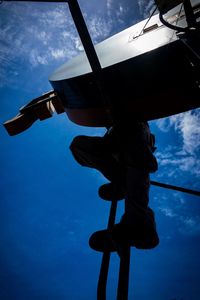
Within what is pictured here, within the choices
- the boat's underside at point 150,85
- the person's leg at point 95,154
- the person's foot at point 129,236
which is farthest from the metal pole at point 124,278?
the boat's underside at point 150,85

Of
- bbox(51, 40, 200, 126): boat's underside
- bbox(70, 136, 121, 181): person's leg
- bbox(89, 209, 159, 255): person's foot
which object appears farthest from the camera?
bbox(70, 136, 121, 181): person's leg

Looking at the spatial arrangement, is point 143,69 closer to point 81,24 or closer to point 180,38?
point 180,38

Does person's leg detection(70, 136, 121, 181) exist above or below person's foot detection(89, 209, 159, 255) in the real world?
above

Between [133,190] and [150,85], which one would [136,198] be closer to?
[133,190]

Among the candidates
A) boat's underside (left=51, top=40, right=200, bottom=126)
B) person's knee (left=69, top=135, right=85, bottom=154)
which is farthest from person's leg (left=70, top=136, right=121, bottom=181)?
boat's underside (left=51, top=40, right=200, bottom=126)

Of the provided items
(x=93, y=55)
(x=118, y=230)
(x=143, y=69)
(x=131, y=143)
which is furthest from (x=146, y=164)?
(x=93, y=55)

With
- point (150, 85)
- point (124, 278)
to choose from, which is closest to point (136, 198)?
point (124, 278)

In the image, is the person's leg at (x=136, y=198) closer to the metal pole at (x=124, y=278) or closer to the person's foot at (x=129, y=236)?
the person's foot at (x=129, y=236)

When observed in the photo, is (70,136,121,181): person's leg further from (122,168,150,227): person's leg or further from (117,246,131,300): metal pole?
(117,246,131,300): metal pole

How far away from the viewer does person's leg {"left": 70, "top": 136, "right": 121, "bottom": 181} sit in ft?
9.91

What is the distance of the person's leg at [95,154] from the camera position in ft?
9.91

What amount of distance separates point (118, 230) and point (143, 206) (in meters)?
0.35

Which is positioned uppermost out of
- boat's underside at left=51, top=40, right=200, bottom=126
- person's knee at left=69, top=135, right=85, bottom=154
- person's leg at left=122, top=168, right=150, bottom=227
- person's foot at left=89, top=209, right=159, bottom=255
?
boat's underside at left=51, top=40, right=200, bottom=126

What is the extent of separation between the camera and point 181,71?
7.55ft
